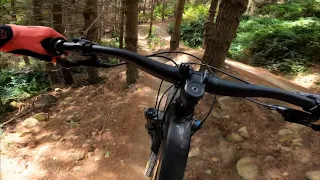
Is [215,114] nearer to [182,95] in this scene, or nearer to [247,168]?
[247,168]

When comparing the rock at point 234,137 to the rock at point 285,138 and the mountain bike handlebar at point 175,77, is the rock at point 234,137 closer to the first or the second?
the rock at point 285,138

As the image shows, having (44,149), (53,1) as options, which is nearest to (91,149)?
(44,149)

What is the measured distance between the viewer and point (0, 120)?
8.81 m

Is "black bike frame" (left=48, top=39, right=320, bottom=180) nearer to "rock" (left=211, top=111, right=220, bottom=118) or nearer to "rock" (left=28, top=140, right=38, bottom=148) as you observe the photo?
"rock" (left=211, top=111, right=220, bottom=118)

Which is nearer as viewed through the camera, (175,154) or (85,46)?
(175,154)

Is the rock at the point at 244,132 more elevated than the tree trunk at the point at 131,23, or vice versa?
the tree trunk at the point at 131,23

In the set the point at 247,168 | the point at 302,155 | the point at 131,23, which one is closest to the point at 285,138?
the point at 302,155

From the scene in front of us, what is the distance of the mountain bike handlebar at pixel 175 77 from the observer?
1.54 m

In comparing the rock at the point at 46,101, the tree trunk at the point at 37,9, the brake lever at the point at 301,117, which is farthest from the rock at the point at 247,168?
the tree trunk at the point at 37,9

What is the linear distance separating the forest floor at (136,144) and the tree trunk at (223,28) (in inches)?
46.7

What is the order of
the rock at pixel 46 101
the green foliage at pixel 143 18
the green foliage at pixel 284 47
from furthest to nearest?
the green foliage at pixel 143 18, the green foliage at pixel 284 47, the rock at pixel 46 101

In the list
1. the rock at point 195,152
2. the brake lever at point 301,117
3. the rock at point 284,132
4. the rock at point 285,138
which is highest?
the brake lever at point 301,117

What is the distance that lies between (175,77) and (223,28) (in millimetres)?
5086

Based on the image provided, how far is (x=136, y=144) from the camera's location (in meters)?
6.66
